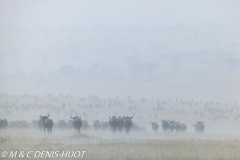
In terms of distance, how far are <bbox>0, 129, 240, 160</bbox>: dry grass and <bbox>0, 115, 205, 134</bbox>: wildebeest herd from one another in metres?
3.64

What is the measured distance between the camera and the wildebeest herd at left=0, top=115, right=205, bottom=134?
20.8m

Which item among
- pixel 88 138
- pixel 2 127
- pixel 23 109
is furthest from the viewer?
pixel 23 109

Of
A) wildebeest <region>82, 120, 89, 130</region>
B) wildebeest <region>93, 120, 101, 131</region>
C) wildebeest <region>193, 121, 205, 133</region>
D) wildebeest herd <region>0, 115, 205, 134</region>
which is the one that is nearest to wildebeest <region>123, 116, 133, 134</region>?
wildebeest herd <region>0, 115, 205, 134</region>

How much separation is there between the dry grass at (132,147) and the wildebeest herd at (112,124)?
3.64 m

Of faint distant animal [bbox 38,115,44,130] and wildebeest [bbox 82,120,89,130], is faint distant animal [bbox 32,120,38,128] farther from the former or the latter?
wildebeest [bbox 82,120,89,130]

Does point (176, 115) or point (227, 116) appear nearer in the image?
point (227, 116)

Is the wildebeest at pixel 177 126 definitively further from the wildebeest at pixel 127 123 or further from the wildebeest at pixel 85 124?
the wildebeest at pixel 85 124

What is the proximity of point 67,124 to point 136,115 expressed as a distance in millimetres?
3708

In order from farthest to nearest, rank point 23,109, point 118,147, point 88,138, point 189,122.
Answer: point 189,122
point 23,109
point 88,138
point 118,147

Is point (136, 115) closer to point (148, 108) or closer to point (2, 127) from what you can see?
point (148, 108)

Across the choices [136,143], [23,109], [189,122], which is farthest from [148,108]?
[136,143]

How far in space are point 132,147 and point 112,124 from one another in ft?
25.0

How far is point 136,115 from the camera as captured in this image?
75.3 feet

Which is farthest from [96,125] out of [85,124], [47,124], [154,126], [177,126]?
[47,124]
